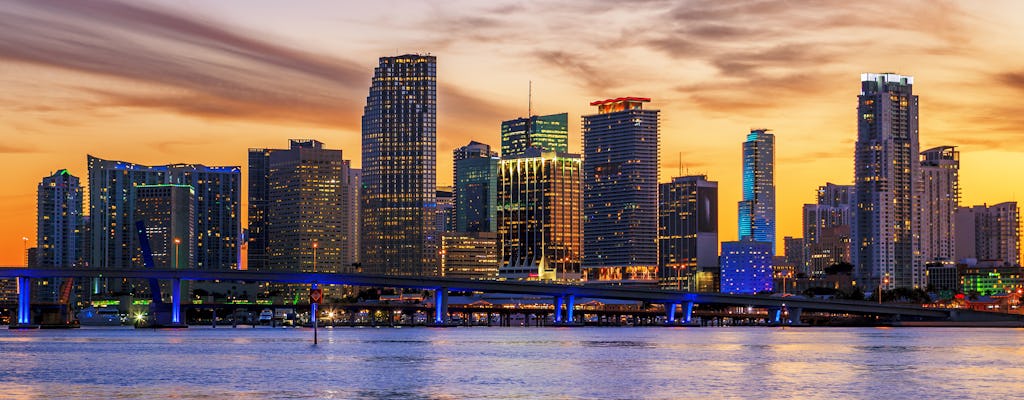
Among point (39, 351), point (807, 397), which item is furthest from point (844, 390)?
point (39, 351)

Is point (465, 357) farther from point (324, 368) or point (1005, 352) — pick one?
point (1005, 352)

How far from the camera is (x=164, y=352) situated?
12312 centimetres

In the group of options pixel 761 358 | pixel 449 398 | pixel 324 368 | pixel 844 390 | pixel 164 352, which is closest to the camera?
pixel 449 398

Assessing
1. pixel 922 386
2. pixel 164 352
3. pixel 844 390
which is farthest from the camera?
pixel 164 352

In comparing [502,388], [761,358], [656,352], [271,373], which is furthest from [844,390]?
[656,352]

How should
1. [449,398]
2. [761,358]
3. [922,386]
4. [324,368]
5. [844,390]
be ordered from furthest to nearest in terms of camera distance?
[761,358]
[324,368]
[922,386]
[844,390]
[449,398]

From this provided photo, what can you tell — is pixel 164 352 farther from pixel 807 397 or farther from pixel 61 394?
pixel 807 397

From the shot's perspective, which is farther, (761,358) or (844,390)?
(761,358)

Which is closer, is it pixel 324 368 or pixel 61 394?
pixel 61 394

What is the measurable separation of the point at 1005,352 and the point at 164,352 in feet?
237

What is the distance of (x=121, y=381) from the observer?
77688 mm

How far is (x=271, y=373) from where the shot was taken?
84.9 meters

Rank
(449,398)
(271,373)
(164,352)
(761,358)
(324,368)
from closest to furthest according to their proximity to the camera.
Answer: (449,398), (271,373), (324,368), (761,358), (164,352)

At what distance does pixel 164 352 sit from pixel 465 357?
27149mm
